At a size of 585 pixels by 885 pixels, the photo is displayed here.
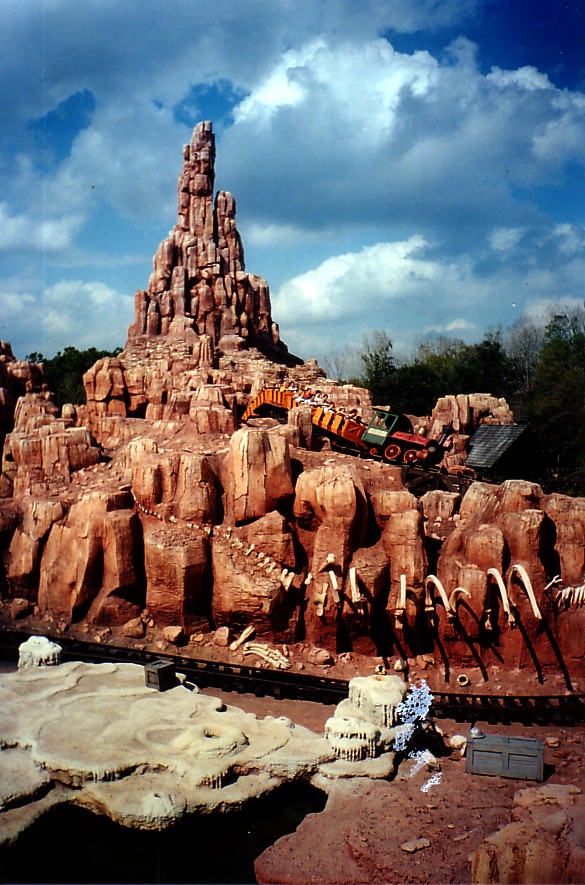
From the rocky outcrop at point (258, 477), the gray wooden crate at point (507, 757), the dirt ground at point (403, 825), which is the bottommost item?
the dirt ground at point (403, 825)

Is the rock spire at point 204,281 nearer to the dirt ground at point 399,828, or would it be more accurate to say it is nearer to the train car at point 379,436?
the train car at point 379,436

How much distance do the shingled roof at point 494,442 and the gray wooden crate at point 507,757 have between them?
12746mm

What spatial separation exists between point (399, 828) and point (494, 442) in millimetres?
15732

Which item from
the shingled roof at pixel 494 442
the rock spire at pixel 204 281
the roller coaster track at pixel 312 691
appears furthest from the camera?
the rock spire at pixel 204 281

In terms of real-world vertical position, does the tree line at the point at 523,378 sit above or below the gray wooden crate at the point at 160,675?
above

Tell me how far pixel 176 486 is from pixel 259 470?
2.14m

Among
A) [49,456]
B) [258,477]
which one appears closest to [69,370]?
[49,456]

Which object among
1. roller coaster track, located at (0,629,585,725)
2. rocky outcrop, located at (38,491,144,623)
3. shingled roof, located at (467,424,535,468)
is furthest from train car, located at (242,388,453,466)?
roller coaster track, located at (0,629,585,725)

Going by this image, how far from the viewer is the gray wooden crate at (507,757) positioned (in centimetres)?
1062

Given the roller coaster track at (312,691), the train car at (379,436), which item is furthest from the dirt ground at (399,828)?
the train car at (379,436)

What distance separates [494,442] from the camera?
2330 centimetres

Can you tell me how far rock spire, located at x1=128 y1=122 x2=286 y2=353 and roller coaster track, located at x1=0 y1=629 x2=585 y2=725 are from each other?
59.7 ft

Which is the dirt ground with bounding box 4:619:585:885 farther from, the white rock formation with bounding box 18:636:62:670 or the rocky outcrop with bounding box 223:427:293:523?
the rocky outcrop with bounding box 223:427:293:523

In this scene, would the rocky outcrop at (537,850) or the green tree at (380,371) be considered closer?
the rocky outcrop at (537,850)
